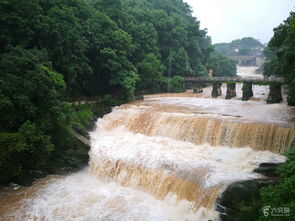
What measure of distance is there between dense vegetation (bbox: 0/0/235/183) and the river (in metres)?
1.68

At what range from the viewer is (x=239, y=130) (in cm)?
1717

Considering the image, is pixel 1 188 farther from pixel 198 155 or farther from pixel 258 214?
pixel 258 214

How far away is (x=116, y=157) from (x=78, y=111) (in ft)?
25.4

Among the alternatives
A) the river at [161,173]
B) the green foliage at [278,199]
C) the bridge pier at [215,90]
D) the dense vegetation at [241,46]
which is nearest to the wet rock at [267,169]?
the river at [161,173]

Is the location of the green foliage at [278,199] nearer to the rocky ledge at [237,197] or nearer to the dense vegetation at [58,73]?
the rocky ledge at [237,197]

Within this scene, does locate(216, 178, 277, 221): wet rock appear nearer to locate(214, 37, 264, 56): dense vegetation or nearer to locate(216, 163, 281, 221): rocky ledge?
A: locate(216, 163, 281, 221): rocky ledge

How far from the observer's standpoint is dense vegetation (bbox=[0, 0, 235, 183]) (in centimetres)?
1541

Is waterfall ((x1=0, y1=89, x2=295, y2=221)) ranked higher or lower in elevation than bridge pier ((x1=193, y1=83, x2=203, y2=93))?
lower

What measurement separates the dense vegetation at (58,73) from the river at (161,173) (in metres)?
1.68

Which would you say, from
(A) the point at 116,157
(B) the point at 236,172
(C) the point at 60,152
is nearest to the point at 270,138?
(B) the point at 236,172

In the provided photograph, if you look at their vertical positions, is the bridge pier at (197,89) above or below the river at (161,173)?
above

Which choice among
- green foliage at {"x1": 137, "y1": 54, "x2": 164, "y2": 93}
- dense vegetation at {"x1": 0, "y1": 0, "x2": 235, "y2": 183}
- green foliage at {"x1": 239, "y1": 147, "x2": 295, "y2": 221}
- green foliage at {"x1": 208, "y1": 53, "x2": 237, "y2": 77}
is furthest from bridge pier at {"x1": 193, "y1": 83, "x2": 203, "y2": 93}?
green foliage at {"x1": 239, "y1": 147, "x2": 295, "y2": 221}

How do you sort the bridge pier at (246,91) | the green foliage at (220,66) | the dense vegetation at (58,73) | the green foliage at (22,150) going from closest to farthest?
the green foliage at (22,150)
the dense vegetation at (58,73)
the bridge pier at (246,91)
the green foliage at (220,66)

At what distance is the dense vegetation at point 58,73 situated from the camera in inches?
607
